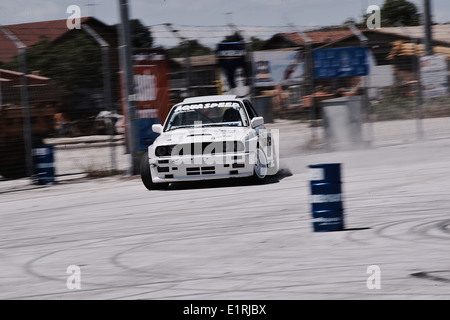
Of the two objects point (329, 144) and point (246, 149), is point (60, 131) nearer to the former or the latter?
point (329, 144)

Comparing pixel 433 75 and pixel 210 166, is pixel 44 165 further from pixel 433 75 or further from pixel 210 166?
pixel 433 75

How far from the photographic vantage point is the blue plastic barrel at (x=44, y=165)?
48.8 feet

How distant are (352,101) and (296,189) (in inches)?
263

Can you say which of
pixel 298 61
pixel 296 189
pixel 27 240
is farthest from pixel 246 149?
pixel 298 61

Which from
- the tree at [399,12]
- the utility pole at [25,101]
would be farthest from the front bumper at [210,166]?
the tree at [399,12]

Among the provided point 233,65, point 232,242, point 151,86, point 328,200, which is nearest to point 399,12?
point 233,65

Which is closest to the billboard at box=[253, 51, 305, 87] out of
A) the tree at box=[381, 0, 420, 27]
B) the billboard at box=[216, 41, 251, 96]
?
the billboard at box=[216, 41, 251, 96]

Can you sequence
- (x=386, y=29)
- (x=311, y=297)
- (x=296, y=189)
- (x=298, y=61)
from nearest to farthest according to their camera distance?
(x=311, y=297), (x=296, y=189), (x=298, y=61), (x=386, y=29)

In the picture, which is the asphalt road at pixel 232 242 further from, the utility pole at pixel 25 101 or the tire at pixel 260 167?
the utility pole at pixel 25 101

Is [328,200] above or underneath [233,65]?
underneath

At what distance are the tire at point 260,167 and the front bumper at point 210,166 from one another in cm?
15

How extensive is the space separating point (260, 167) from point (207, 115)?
4.59ft

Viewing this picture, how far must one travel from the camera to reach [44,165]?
15.0m

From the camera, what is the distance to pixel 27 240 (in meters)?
8.71
